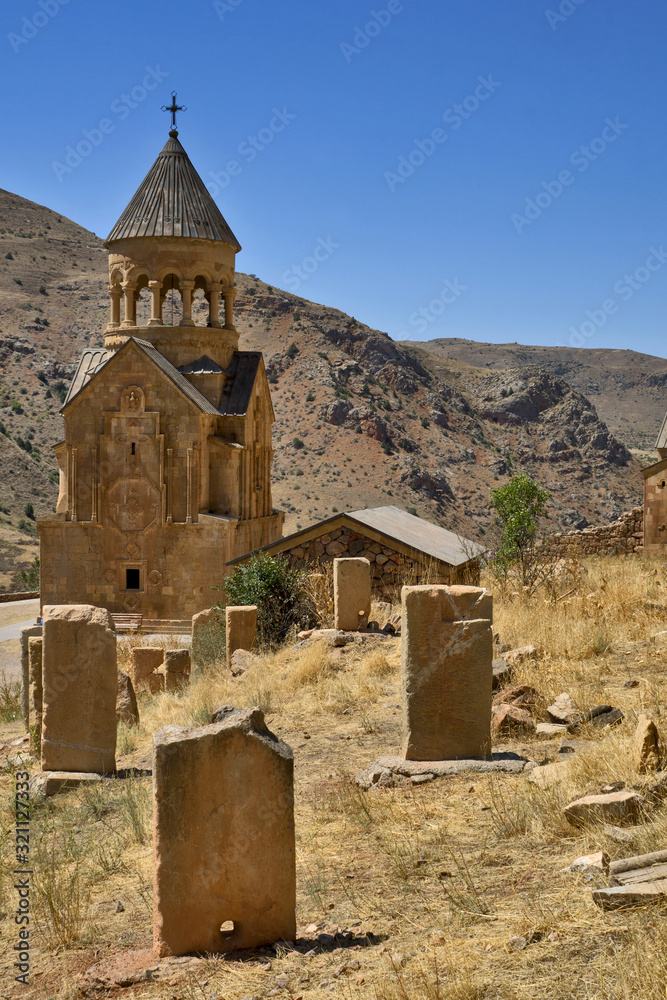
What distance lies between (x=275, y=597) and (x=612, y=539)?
8554mm

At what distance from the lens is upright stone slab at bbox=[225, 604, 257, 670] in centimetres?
1031

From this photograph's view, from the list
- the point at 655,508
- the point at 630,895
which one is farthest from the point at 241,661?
the point at 655,508

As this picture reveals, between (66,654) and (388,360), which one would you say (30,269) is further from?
(66,654)

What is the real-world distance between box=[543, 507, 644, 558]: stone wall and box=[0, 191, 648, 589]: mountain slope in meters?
30.7

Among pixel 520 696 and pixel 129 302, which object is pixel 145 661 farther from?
pixel 129 302

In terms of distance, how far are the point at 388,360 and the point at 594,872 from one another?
63330mm

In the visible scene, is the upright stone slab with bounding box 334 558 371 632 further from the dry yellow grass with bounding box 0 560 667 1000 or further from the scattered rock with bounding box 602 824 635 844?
the scattered rock with bounding box 602 824 635 844

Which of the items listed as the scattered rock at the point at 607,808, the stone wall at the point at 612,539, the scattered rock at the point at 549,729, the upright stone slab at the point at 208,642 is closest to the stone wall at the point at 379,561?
the upright stone slab at the point at 208,642

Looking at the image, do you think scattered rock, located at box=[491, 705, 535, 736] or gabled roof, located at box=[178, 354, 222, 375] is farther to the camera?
gabled roof, located at box=[178, 354, 222, 375]

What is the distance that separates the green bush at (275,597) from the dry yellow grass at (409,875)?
13.2ft

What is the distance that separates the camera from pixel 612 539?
17.6 metres

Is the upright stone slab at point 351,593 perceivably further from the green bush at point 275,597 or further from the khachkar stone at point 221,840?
the khachkar stone at point 221,840

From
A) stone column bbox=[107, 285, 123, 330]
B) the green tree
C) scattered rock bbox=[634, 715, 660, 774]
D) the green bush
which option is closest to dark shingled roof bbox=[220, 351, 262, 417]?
stone column bbox=[107, 285, 123, 330]

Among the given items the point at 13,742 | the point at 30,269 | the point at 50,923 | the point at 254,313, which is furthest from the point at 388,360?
the point at 50,923
